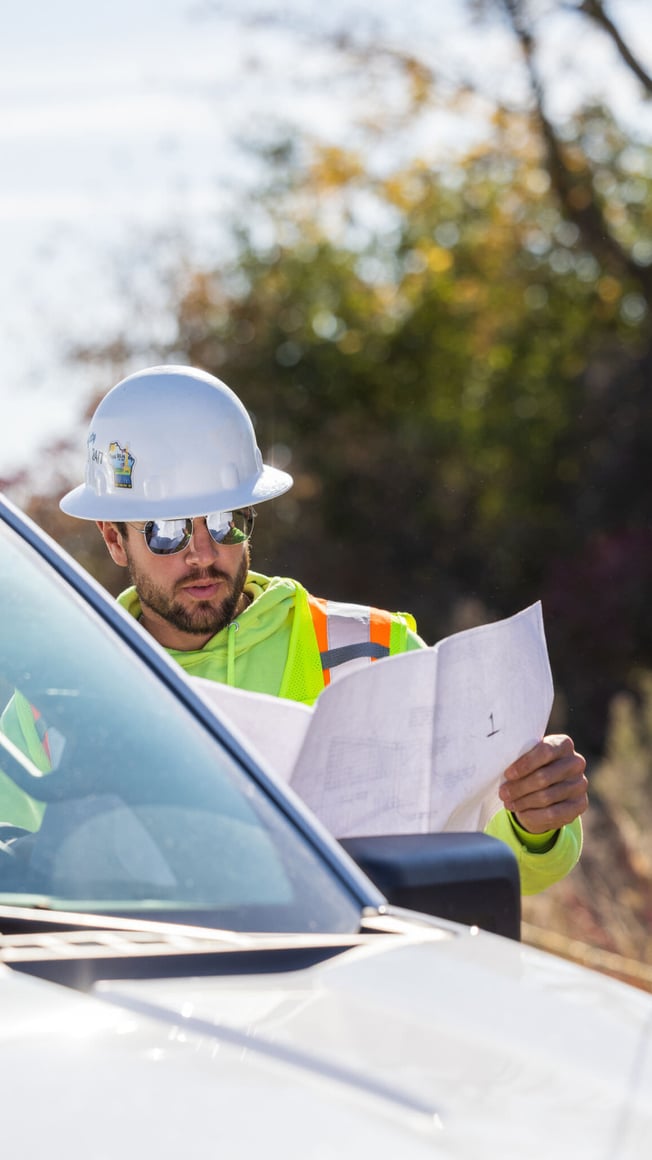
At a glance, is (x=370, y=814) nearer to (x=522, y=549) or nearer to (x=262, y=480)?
(x=262, y=480)

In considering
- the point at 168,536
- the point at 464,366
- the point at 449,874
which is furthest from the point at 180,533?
the point at 464,366

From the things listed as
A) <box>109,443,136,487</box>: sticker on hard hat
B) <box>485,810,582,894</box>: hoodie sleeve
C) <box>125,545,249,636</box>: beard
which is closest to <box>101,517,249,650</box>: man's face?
<box>125,545,249,636</box>: beard

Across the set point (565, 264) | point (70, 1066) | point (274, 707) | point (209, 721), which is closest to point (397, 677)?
point (274, 707)

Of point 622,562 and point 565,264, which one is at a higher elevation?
point 565,264

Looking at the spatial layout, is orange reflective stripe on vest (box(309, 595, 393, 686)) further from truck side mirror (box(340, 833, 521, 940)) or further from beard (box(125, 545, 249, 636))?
truck side mirror (box(340, 833, 521, 940))

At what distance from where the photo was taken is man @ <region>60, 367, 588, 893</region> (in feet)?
11.4

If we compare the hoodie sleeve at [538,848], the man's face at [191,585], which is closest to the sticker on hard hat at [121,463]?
the man's face at [191,585]

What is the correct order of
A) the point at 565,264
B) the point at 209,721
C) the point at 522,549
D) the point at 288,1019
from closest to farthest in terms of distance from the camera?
the point at 288,1019, the point at 209,721, the point at 522,549, the point at 565,264

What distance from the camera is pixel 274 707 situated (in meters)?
2.02

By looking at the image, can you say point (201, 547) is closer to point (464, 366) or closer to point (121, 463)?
point (121, 463)

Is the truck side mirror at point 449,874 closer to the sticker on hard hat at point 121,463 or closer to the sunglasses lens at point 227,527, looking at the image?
the sunglasses lens at point 227,527

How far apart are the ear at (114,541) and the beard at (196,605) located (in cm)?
18

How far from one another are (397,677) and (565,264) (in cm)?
1920

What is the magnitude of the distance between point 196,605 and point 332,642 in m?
0.31
